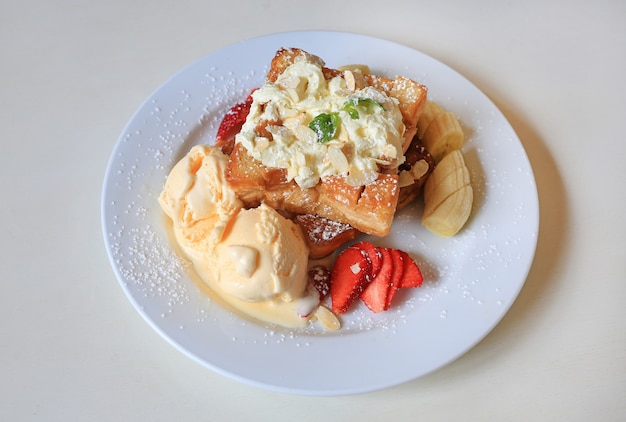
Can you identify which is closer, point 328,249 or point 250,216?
point 250,216

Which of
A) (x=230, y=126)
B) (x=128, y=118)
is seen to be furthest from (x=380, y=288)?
(x=128, y=118)

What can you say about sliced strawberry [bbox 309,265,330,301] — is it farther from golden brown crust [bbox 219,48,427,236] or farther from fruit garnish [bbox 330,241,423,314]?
golden brown crust [bbox 219,48,427,236]

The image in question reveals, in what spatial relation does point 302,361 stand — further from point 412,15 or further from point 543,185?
point 412,15

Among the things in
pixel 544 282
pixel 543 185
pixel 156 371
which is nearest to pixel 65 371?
pixel 156 371

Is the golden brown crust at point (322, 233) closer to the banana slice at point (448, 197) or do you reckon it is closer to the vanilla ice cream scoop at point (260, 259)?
the vanilla ice cream scoop at point (260, 259)

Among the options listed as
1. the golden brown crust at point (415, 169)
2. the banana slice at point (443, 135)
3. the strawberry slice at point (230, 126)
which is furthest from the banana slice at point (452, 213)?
the strawberry slice at point (230, 126)
